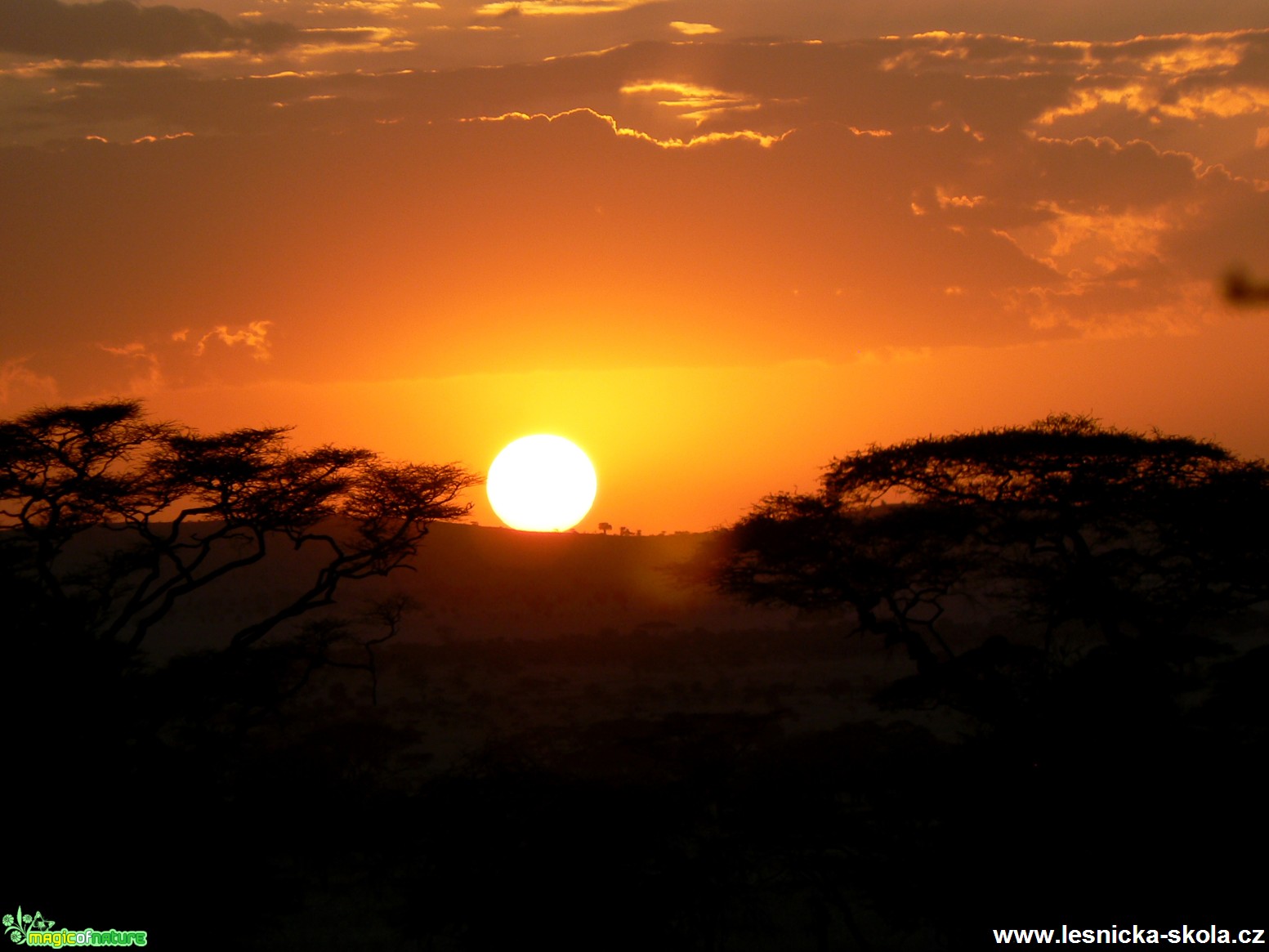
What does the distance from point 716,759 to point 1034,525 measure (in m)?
8.24

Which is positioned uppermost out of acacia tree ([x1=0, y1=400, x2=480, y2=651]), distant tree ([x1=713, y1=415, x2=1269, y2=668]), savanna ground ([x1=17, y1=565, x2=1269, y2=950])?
acacia tree ([x1=0, y1=400, x2=480, y2=651])

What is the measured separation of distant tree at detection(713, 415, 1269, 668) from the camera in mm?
22922

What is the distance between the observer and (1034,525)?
23.7m

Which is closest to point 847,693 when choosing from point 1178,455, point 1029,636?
point 1029,636

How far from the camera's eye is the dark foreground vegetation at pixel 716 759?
15656mm

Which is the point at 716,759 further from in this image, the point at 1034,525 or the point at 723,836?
the point at 1034,525

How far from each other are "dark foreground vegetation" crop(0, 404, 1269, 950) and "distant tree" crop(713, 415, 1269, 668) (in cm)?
8

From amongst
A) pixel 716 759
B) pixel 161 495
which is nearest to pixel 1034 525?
pixel 716 759

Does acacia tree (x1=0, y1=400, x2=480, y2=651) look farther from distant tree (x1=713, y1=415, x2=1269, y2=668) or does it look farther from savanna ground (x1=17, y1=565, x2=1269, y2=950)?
distant tree (x1=713, y1=415, x2=1269, y2=668)

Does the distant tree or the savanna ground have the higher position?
the distant tree

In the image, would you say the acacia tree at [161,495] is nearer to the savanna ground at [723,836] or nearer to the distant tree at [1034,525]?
the savanna ground at [723,836]

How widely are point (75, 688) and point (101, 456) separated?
7620 millimetres

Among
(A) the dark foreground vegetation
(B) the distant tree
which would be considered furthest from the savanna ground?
(B) the distant tree

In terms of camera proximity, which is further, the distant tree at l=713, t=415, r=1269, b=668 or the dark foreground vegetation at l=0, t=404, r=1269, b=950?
the distant tree at l=713, t=415, r=1269, b=668
